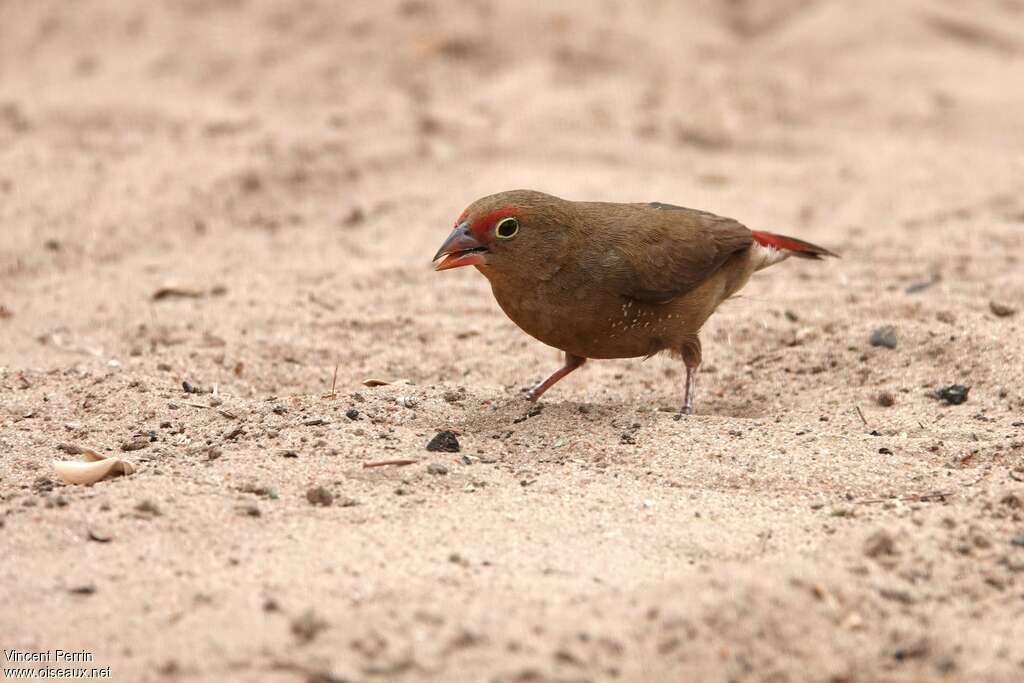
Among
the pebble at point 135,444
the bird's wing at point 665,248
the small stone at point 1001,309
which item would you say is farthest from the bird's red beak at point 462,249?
the small stone at point 1001,309

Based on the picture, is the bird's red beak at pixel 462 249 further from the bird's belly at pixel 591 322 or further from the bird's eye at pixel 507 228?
the bird's belly at pixel 591 322

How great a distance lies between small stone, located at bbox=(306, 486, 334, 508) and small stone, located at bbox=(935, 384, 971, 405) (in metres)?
2.68

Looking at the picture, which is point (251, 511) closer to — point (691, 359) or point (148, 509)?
point (148, 509)

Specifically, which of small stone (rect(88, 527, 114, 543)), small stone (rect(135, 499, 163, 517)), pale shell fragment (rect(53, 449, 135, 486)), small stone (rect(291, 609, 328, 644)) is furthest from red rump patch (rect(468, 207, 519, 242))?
small stone (rect(291, 609, 328, 644))

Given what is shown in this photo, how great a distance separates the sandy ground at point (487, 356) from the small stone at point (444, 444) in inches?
2.7

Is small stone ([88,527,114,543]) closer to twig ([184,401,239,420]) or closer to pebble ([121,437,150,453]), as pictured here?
pebble ([121,437,150,453])

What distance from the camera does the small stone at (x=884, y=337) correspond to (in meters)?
5.87

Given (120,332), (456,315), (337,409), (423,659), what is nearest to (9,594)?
(423,659)

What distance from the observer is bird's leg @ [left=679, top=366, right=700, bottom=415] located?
17.7ft

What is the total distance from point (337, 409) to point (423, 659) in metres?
1.92

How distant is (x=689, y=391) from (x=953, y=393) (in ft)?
3.56

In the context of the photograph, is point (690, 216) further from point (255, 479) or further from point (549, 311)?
point (255, 479)

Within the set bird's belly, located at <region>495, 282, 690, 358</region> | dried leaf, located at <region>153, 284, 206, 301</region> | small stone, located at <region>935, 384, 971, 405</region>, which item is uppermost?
bird's belly, located at <region>495, 282, 690, 358</region>

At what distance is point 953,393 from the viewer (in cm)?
530
